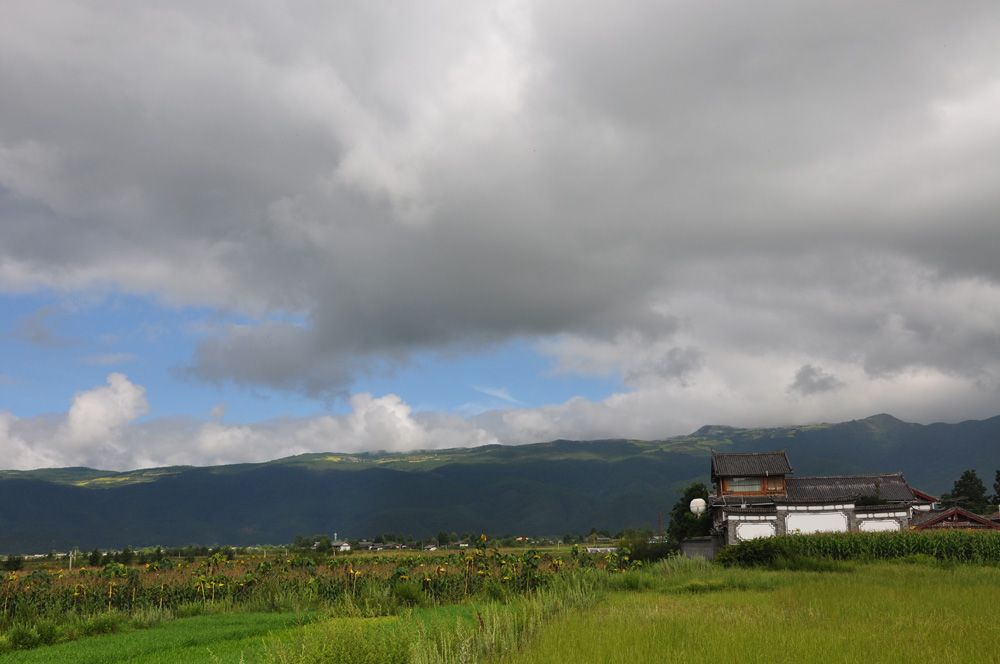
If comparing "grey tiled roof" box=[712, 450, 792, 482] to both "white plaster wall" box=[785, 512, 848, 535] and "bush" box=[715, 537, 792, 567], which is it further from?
"bush" box=[715, 537, 792, 567]

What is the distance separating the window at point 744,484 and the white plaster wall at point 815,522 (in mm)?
9919

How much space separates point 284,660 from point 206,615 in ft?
43.8

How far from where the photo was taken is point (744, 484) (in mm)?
51875

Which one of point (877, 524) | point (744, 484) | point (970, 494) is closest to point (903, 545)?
point (877, 524)

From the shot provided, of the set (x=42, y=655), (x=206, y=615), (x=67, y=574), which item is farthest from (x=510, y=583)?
(x=67, y=574)

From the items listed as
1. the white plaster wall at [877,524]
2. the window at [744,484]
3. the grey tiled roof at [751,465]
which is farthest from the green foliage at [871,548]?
the window at [744,484]

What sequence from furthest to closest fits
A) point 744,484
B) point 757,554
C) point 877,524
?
point 744,484, point 877,524, point 757,554

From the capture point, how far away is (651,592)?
16.8 meters

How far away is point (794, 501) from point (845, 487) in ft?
30.9

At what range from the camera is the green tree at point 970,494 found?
71.6 metres

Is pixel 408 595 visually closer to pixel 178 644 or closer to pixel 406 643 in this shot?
pixel 178 644

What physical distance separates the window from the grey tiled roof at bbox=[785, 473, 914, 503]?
98.8 inches

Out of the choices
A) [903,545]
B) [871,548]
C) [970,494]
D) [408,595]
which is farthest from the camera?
[970,494]

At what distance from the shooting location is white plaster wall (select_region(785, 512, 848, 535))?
4094 cm
